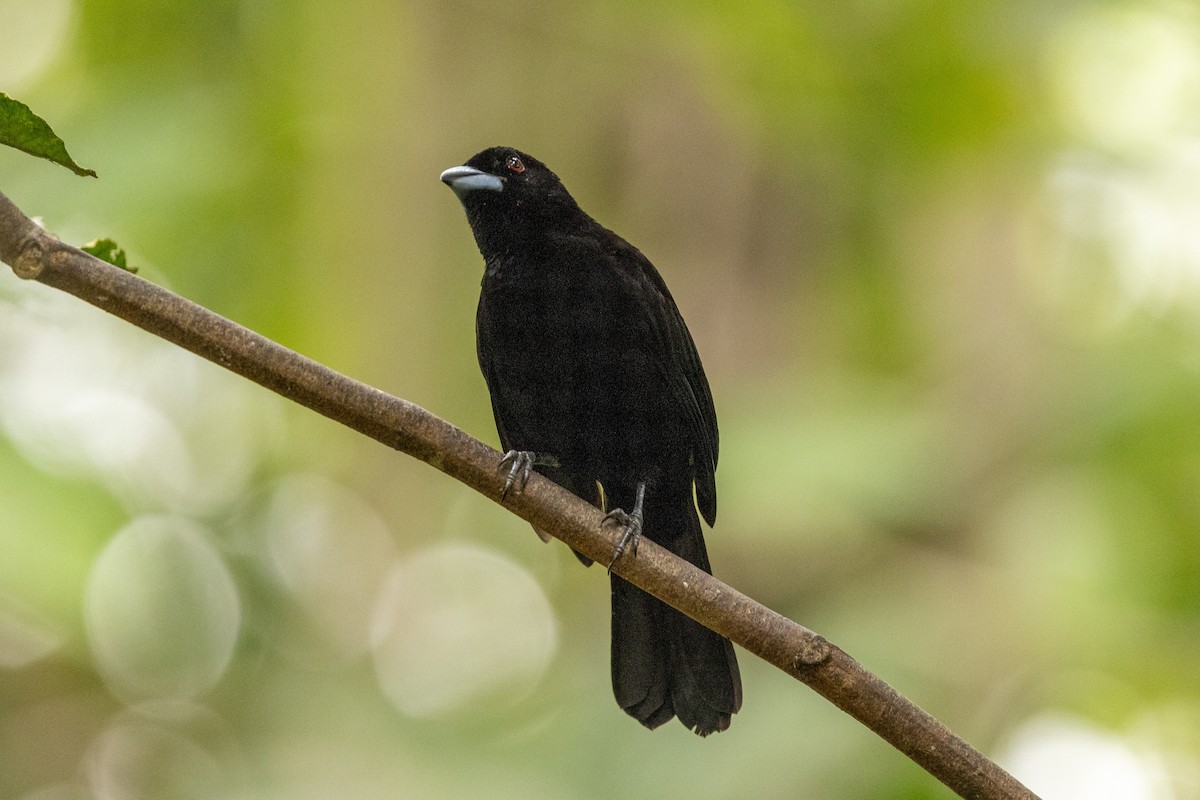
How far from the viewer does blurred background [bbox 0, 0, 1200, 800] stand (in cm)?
499

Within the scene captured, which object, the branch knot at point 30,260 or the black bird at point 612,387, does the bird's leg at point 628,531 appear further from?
the branch knot at point 30,260

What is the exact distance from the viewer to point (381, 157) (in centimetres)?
625

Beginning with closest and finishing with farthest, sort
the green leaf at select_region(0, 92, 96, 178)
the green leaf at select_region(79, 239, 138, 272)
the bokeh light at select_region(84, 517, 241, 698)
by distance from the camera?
1. the green leaf at select_region(0, 92, 96, 178)
2. the green leaf at select_region(79, 239, 138, 272)
3. the bokeh light at select_region(84, 517, 241, 698)

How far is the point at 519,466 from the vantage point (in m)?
2.65

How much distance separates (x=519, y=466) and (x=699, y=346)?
12.2ft

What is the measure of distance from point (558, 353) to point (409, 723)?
292 centimetres

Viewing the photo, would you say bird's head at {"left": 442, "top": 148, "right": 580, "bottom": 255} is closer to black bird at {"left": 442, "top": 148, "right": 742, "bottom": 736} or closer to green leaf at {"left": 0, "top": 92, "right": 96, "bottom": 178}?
black bird at {"left": 442, "top": 148, "right": 742, "bottom": 736}

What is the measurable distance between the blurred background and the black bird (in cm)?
136

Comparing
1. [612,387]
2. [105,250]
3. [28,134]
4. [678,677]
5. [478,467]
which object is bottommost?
[678,677]

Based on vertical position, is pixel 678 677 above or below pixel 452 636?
above

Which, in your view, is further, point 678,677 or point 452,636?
point 452,636

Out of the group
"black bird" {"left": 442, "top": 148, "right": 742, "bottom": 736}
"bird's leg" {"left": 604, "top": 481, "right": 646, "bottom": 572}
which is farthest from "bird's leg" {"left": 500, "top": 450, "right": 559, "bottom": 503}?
"bird's leg" {"left": 604, "top": 481, "right": 646, "bottom": 572}

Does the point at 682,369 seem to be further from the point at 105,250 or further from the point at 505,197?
the point at 105,250

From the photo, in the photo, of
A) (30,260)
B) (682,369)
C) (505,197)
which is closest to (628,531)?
(682,369)
